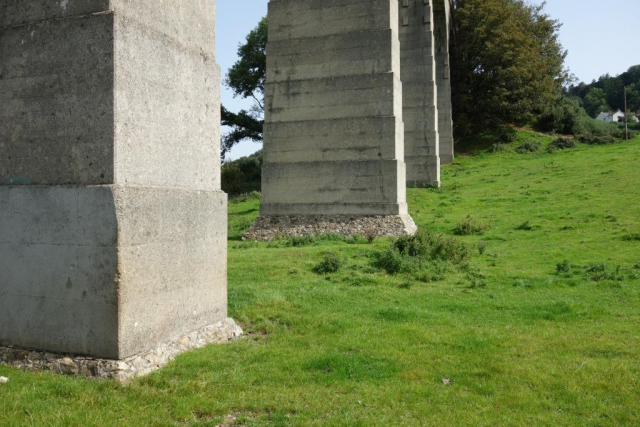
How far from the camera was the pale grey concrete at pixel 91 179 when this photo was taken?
186 inches

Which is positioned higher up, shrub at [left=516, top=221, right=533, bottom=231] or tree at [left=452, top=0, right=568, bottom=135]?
tree at [left=452, top=0, right=568, bottom=135]

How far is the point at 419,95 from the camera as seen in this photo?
2666cm

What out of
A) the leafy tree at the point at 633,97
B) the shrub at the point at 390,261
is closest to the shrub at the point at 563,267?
the shrub at the point at 390,261

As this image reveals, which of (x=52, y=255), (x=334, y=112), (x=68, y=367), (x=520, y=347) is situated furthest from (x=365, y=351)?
(x=334, y=112)

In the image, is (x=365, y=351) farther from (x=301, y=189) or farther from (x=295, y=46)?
(x=295, y=46)

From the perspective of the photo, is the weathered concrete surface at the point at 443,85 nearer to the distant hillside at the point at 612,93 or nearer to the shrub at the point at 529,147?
the shrub at the point at 529,147

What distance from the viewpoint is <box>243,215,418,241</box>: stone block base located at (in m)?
16.4

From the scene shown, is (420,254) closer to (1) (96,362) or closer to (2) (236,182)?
(1) (96,362)

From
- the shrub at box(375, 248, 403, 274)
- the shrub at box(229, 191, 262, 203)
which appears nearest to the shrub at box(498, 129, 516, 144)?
the shrub at box(229, 191, 262, 203)

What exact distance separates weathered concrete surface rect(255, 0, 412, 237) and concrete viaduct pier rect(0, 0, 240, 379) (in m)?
11.7

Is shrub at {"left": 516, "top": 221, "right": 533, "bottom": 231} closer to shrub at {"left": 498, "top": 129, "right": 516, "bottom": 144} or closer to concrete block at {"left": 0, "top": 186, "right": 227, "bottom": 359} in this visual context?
concrete block at {"left": 0, "top": 186, "right": 227, "bottom": 359}

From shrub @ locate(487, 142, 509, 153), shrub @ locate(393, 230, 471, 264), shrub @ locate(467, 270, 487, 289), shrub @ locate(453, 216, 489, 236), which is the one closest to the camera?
shrub @ locate(467, 270, 487, 289)

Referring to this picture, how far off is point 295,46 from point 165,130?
13408mm

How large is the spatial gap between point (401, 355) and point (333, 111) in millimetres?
12780
